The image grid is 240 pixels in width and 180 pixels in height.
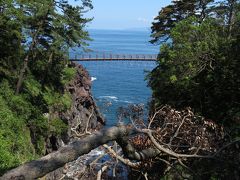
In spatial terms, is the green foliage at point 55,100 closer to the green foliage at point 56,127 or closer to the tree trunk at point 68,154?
the green foliage at point 56,127

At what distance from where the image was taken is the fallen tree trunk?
4.56 metres

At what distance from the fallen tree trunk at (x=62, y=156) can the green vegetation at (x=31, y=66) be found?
12.1 meters

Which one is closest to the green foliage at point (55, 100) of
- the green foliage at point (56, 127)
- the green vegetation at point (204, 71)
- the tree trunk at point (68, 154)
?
the green foliage at point (56, 127)

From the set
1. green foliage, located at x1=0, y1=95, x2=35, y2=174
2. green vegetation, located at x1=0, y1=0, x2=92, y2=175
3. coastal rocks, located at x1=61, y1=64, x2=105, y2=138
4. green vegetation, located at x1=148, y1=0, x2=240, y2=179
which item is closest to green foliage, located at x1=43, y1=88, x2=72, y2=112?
green vegetation, located at x1=0, y1=0, x2=92, y2=175

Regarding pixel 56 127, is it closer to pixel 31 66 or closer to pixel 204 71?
pixel 31 66

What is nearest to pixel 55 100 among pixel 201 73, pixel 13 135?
pixel 13 135

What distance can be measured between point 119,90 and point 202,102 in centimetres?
4370

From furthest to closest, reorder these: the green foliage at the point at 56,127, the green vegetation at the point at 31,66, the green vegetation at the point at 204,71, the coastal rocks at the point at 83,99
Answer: the coastal rocks at the point at 83,99 < the green foliage at the point at 56,127 < the green vegetation at the point at 31,66 < the green vegetation at the point at 204,71

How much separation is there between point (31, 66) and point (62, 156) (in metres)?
22.5

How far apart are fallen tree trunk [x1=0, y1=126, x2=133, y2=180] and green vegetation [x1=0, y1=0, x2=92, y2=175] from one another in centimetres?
1207

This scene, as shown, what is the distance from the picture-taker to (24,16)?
822 inches

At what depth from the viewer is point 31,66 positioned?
26.7 meters

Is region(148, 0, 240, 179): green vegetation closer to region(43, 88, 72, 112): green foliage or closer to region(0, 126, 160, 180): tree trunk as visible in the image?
region(0, 126, 160, 180): tree trunk

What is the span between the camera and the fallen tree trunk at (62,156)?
4.56 m
